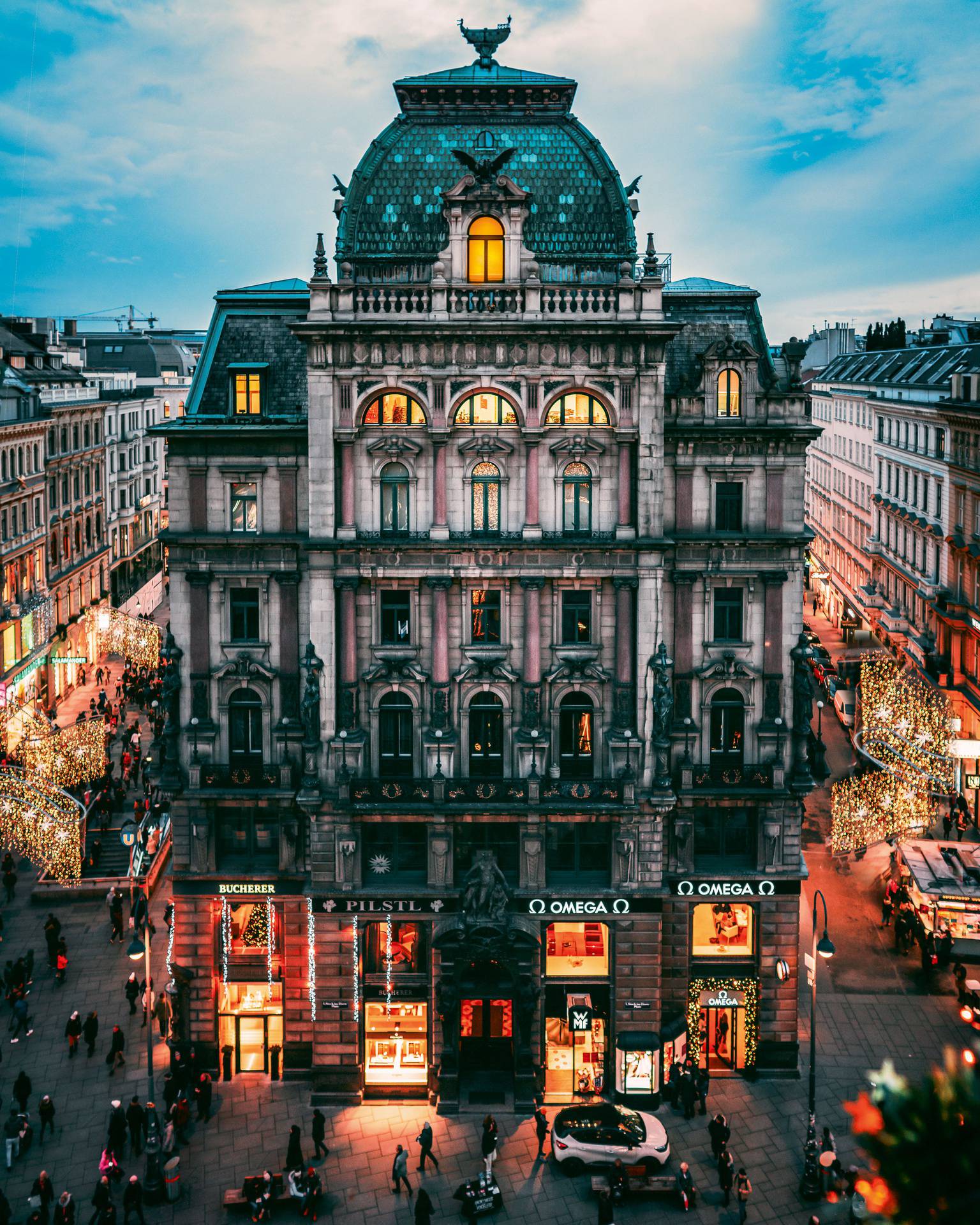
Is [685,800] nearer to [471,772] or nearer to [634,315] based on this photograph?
[471,772]

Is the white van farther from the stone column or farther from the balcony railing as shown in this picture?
the balcony railing

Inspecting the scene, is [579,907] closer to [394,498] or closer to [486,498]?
[486,498]

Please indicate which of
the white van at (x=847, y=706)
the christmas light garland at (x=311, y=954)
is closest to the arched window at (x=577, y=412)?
the christmas light garland at (x=311, y=954)

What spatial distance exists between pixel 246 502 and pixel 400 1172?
25.4 metres

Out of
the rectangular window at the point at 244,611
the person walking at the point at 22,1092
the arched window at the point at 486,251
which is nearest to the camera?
the person walking at the point at 22,1092

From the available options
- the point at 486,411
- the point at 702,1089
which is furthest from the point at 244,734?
the point at 702,1089

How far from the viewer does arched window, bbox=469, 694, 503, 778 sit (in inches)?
1905

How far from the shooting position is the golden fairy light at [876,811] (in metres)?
58.9

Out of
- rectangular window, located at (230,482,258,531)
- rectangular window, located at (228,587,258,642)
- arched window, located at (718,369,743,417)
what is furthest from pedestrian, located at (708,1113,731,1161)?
rectangular window, located at (230,482,258,531)

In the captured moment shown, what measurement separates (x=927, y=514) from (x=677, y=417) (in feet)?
150

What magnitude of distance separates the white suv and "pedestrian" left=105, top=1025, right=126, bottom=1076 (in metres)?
17.9

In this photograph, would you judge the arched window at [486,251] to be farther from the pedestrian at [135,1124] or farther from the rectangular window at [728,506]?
the pedestrian at [135,1124]

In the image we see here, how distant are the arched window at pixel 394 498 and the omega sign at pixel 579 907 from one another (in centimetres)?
1553

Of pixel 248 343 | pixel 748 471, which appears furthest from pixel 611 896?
pixel 248 343
